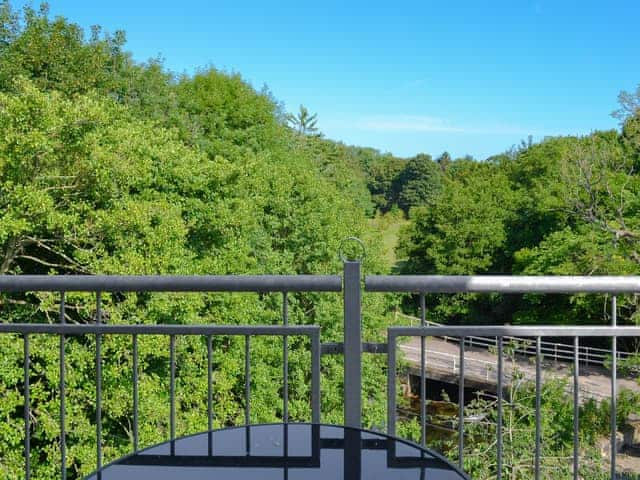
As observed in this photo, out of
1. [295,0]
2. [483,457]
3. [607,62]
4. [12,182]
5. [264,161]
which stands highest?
[295,0]

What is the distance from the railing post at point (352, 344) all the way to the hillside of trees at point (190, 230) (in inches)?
254

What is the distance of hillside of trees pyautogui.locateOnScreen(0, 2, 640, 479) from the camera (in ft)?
40.7

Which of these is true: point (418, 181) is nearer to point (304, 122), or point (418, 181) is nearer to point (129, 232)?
point (304, 122)

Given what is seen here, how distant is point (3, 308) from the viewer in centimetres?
1280

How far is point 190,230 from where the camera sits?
16.9 metres

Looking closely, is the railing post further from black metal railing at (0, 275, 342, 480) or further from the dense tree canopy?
the dense tree canopy

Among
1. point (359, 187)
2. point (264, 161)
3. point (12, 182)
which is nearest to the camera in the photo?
point (12, 182)

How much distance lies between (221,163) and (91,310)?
6123 millimetres

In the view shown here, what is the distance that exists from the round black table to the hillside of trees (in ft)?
23.4

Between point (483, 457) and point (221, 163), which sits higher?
point (221, 163)

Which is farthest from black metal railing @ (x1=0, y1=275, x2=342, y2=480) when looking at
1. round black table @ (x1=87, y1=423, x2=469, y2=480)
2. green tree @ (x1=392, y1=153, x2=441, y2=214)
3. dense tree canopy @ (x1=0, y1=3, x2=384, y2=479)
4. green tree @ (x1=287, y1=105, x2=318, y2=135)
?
green tree @ (x1=392, y1=153, x2=441, y2=214)

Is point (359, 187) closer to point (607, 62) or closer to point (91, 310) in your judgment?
point (607, 62)

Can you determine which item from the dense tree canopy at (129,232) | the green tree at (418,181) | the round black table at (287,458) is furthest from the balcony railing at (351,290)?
the green tree at (418,181)

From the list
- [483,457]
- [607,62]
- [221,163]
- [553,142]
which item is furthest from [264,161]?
[607,62]
